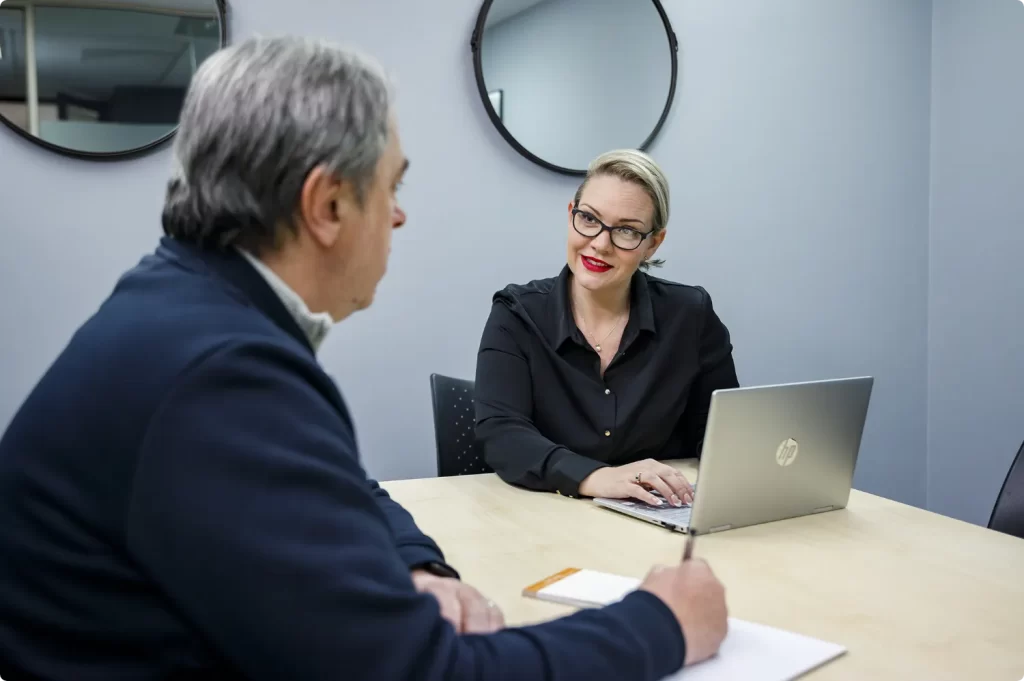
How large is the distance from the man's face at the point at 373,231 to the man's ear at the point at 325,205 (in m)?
0.01

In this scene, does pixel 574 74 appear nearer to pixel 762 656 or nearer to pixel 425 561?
pixel 425 561

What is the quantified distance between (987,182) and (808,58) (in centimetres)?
71

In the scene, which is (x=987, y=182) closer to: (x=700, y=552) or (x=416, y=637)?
(x=700, y=552)

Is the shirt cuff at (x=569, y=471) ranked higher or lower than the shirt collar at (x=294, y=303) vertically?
lower

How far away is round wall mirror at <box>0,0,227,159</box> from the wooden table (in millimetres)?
1135

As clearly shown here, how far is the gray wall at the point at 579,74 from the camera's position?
8.27ft

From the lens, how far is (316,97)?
81 centimetres

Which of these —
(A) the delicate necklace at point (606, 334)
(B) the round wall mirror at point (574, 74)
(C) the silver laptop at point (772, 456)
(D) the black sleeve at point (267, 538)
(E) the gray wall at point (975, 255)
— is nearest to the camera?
(D) the black sleeve at point (267, 538)

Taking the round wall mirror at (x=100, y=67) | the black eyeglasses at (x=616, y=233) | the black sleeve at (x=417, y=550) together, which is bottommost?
the black sleeve at (x=417, y=550)

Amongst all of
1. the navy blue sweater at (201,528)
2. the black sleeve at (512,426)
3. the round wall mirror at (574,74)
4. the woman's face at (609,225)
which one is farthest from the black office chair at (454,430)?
the navy blue sweater at (201,528)

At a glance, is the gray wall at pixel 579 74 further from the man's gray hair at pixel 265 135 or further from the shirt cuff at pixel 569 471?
the man's gray hair at pixel 265 135

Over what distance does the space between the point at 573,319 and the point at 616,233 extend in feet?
0.71

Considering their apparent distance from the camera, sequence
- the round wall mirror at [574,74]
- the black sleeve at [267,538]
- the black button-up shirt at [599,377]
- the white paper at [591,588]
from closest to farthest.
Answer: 1. the black sleeve at [267,538]
2. the white paper at [591,588]
3. the black button-up shirt at [599,377]
4. the round wall mirror at [574,74]

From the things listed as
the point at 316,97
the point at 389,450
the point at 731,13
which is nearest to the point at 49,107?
the point at 389,450
